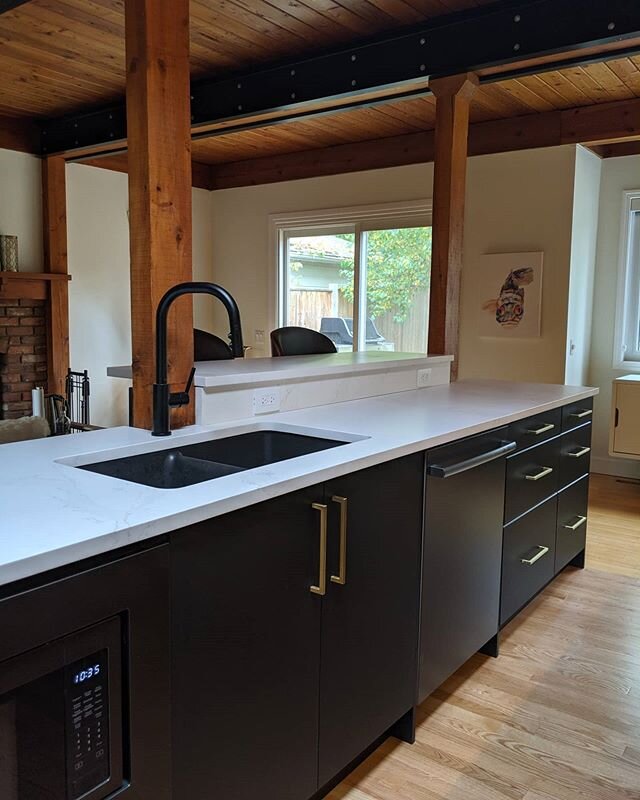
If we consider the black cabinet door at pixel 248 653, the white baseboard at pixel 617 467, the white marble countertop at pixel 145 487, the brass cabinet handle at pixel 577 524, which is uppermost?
the white marble countertop at pixel 145 487

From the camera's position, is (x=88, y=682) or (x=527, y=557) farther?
(x=527, y=557)

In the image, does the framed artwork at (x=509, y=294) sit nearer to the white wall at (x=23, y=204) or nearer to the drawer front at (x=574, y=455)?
the drawer front at (x=574, y=455)

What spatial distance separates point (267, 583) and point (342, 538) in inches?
9.7

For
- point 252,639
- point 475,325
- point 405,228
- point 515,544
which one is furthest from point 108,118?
point 252,639

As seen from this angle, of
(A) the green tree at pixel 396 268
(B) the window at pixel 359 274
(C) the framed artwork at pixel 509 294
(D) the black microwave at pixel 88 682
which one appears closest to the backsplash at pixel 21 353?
(B) the window at pixel 359 274

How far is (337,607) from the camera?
1627 mm

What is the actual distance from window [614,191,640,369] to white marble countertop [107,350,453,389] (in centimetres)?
242

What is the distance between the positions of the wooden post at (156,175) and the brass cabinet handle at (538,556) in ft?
4.74

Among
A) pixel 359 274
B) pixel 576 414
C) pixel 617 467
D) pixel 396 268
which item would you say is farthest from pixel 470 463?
pixel 359 274

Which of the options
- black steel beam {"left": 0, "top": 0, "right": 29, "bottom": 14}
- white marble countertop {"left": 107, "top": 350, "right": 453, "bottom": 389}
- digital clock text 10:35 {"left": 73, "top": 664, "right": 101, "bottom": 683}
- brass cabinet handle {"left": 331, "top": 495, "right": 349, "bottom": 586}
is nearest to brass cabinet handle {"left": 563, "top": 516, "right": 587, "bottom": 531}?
white marble countertop {"left": 107, "top": 350, "right": 453, "bottom": 389}

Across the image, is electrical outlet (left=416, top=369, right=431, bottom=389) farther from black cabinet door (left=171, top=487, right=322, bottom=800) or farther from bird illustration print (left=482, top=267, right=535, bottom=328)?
bird illustration print (left=482, top=267, right=535, bottom=328)

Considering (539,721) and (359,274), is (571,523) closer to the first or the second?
(539,721)

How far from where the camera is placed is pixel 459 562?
2.14 meters

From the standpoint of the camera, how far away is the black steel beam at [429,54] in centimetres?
271
